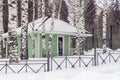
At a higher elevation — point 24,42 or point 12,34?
point 12,34

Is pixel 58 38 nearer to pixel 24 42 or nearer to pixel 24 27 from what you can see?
pixel 24 42

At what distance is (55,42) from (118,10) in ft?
73.5

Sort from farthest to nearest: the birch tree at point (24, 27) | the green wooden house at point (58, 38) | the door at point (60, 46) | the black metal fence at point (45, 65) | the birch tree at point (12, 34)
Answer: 1. the door at point (60, 46)
2. the green wooden house at point (58, 38)
3. the birch tree at point (24, 27)
4. the birch tree at point (12, 34)
5. the black metal fence at point (45, 65)

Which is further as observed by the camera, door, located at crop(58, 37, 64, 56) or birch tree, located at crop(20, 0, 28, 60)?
door, located at crop(58, 37, 64, 56)

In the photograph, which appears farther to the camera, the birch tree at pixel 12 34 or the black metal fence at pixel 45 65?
the birch tree at pixel 12 34

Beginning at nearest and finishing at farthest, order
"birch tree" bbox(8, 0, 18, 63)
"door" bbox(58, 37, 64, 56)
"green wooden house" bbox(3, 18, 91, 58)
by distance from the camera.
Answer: "birch tree" bbox(8, 0, 18, 63)
"green wooden house" bbox(3, 18, 91, 58)
"door" bbox(58, 37, 64, 56)

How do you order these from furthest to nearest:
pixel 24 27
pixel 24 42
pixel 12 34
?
1. pixel 24 42
2. pixel 24 27
3. pixel 12 34

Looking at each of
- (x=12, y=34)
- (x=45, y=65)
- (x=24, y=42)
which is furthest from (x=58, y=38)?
(x=45, y=65)

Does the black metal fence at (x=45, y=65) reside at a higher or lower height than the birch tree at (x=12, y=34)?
lower

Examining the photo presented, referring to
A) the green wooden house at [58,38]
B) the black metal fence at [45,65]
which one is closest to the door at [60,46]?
the green wooden house at [58,38]

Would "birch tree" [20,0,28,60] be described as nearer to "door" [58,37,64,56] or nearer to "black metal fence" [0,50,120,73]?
"door" [58,37,64,56]

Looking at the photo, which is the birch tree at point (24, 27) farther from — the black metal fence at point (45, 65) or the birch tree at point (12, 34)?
the black metal fence at point (45, 65)

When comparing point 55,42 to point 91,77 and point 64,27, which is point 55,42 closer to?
point 64,27

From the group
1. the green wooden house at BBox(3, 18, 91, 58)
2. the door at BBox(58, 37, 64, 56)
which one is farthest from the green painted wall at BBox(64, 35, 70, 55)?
the door at BBox(58, 37, 64, 56)
